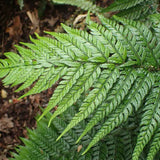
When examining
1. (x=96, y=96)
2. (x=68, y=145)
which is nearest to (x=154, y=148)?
(x=96, y=96)


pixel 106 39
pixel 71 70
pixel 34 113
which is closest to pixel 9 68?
pixel 71 70


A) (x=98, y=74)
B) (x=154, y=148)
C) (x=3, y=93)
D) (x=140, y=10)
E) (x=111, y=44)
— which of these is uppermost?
(x=3, y=93)

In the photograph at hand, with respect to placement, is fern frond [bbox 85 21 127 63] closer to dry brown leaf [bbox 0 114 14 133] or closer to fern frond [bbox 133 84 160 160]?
fern frond [bbox 133 84 160 160]

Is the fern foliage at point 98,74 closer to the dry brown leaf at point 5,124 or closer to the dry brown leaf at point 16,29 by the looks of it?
the dry brown leaf at point 5,124

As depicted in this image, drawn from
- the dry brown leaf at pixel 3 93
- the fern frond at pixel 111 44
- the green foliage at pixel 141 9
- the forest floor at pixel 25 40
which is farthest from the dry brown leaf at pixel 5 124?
the fern frond at pixel 111 44

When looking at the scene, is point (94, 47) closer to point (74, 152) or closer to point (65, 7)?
point (74, 152)

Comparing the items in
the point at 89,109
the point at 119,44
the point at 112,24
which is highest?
the point at 112,24

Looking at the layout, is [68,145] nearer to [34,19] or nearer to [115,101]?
[115,101]
